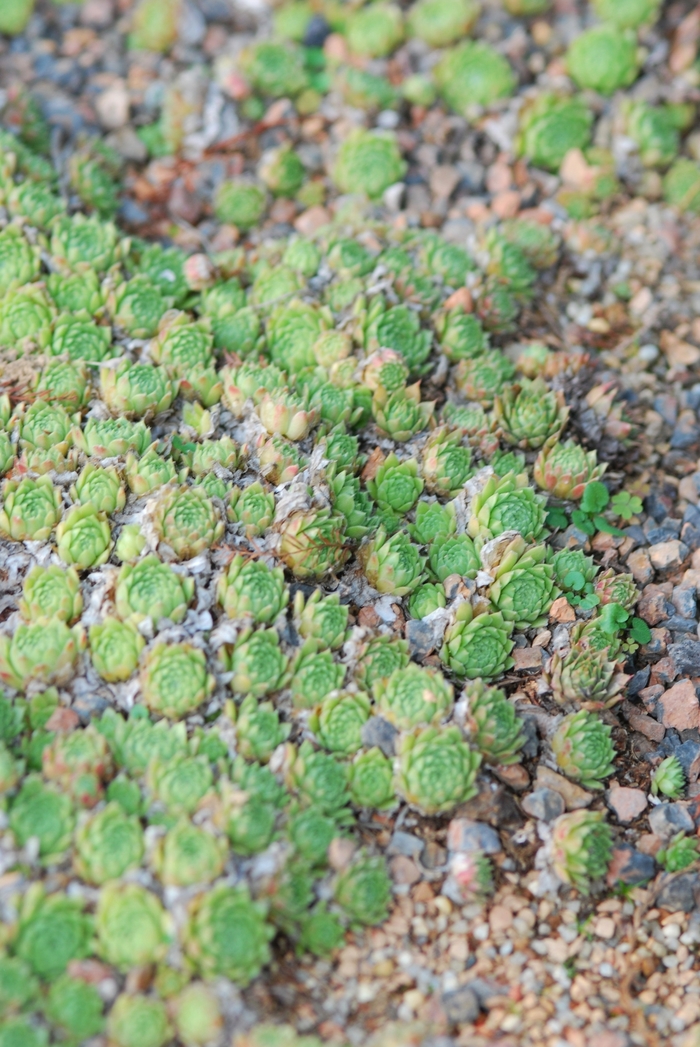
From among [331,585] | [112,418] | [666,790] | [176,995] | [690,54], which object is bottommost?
[666,790]

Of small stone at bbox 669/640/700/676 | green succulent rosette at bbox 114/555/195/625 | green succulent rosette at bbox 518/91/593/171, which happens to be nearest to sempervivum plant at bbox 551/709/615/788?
small stone at bbox 669/640/700/676

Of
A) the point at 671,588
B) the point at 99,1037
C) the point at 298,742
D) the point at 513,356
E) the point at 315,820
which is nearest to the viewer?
the point at 99,1037

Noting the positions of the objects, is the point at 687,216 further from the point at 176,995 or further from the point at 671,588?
the point at 176,995

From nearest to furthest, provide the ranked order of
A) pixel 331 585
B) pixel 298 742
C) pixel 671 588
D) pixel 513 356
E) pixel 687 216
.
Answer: pixel 298 742
pixel 331 585
pixel 671 588
pixel 513 356
pixel 687 216

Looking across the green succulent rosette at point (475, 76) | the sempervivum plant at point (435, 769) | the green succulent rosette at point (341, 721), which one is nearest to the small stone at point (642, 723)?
the sempervivum plant at point (435, 769)

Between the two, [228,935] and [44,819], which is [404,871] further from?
[44,819]

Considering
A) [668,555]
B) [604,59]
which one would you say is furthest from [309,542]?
[604,59]

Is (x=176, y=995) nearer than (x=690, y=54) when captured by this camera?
Yes

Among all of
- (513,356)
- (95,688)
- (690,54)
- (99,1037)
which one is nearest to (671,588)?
(513,356)

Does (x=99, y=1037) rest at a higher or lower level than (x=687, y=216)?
lower
